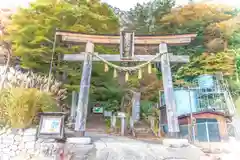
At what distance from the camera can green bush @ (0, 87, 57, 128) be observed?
208 centimetres

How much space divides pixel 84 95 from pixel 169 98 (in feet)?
3.94

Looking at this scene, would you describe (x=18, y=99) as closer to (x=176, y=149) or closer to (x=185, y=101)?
(x=176, y=149)

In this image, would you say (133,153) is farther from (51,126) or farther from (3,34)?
(3,34)

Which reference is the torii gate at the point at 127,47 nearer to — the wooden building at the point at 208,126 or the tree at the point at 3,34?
the wooden building at the point at 208,126

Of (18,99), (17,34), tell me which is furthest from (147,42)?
(17,34)

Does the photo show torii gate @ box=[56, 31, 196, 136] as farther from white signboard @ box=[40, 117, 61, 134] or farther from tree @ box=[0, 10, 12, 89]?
tree @ box=[0, 10, 12, 89]

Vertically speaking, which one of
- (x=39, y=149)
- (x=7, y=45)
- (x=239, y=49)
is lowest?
(x=39, y=149)

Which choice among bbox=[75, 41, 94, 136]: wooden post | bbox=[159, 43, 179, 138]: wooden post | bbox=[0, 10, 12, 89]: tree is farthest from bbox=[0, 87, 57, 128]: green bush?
bbox=[159, 43, 179, 138]: wooden post

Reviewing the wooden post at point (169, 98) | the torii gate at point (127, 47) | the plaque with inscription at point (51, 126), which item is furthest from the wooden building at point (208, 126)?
the plaque with inscription at point (51, 126)

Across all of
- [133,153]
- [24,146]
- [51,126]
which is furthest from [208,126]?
[24,146]

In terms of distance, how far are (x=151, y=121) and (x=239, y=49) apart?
208cm

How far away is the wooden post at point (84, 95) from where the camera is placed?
2.36 metres

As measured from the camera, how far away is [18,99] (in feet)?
6.94

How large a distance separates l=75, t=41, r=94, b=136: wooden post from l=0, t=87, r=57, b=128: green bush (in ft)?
1.48
